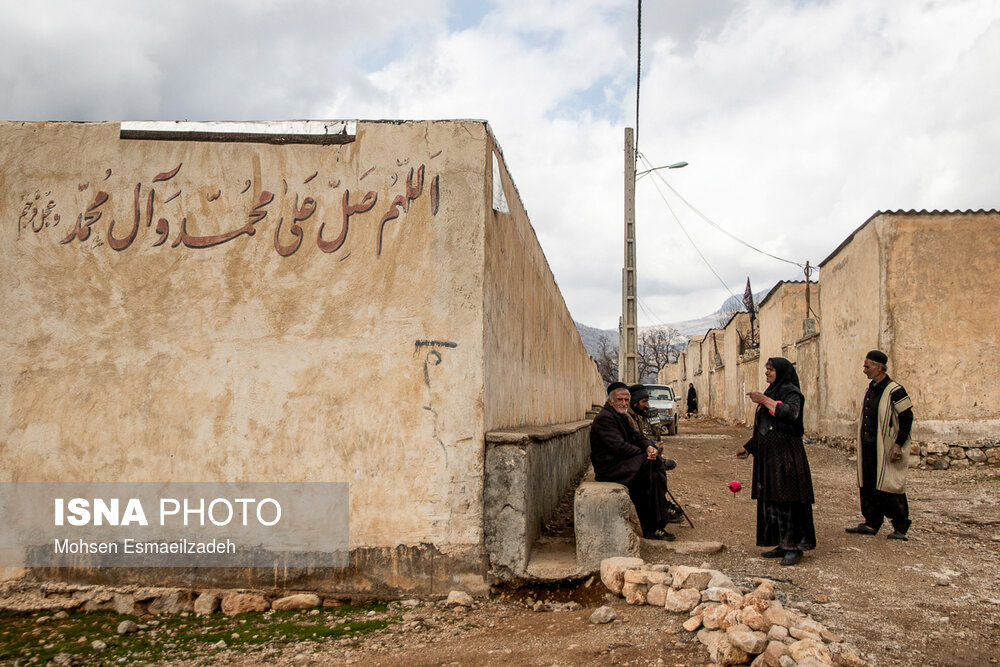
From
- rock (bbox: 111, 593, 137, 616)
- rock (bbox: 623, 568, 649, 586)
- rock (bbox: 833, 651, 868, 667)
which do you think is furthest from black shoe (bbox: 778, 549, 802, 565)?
rock (bbox: 111, 593, 137, 616)

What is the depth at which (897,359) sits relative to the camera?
10.5m

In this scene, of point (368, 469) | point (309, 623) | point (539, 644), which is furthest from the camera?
point (368, 469)

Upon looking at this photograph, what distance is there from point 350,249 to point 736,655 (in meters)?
2.97

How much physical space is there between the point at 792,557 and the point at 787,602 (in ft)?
3.31

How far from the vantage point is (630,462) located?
505 cm

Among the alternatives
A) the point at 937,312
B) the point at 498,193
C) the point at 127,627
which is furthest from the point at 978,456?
the point at 127,627

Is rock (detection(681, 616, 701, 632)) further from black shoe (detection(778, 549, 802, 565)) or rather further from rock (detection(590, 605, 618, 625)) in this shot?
black shoe (detection(778, 549, 802, 565))

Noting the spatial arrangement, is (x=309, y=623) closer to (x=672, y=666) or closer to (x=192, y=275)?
(x=672, y=666)

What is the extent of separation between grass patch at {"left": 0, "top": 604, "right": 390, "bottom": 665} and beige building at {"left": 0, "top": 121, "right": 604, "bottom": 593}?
327 mm

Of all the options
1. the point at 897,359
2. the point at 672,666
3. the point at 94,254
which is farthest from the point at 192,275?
the point at 897,359

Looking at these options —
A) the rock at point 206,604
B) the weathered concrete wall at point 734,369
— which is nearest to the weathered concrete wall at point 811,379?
the weathered concrete wall at point 734,369

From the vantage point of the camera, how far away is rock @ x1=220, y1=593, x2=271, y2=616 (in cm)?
387

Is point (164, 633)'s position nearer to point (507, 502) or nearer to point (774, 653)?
point (507, 502)

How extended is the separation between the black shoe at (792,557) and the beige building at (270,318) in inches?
81.5
